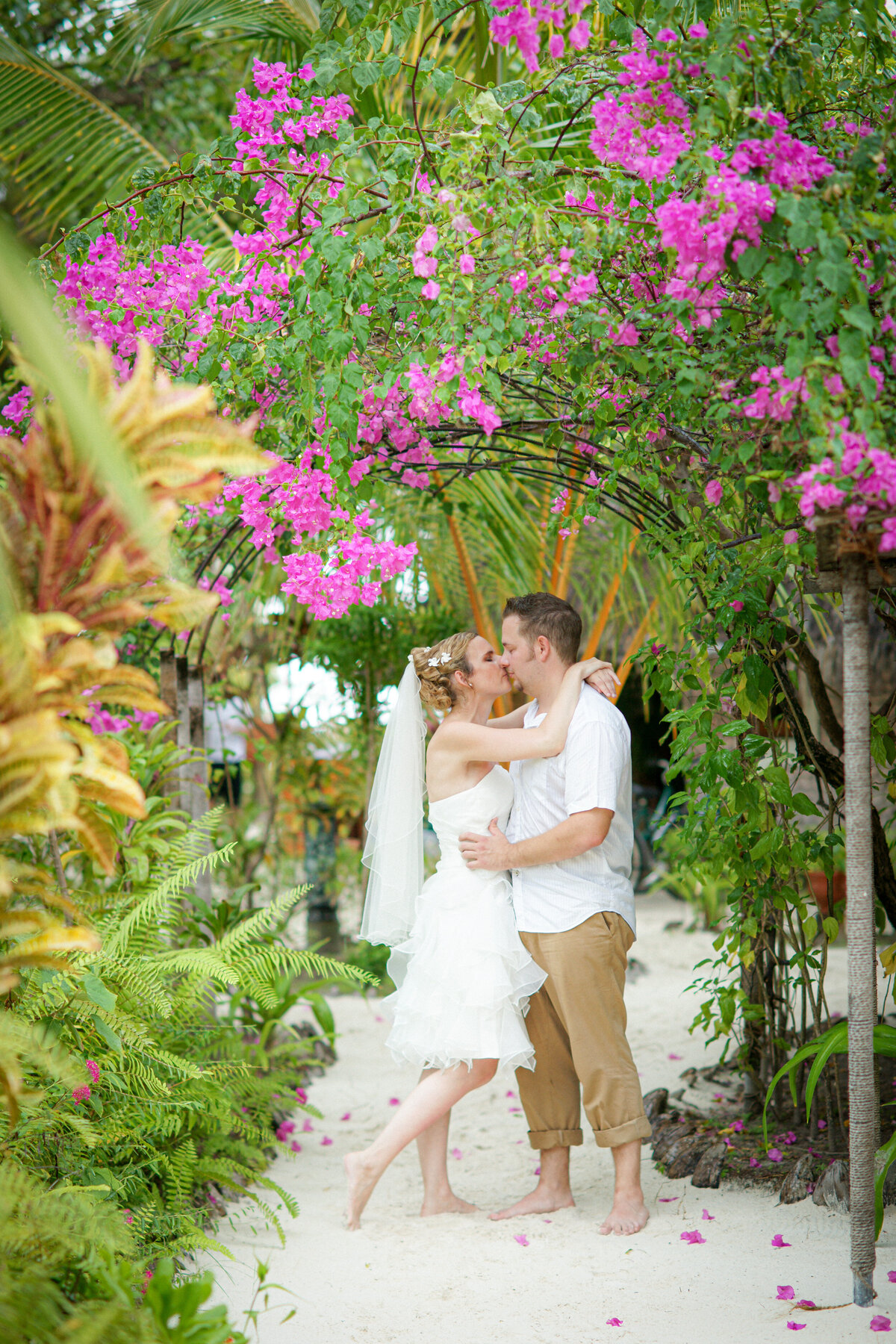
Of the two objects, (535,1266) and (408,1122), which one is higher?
(408,1122)

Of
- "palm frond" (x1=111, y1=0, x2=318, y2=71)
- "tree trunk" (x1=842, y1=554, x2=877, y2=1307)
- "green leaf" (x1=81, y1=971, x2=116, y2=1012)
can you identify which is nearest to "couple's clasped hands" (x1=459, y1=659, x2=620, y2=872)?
"tree trunk" (x1=842, y1=554, x2=877, y2=1307)

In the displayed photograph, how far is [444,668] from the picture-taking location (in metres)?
3.23

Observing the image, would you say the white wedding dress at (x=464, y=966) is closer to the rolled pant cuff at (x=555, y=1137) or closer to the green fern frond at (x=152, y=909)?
the rolled pant cuff at (x=555, y=1137)

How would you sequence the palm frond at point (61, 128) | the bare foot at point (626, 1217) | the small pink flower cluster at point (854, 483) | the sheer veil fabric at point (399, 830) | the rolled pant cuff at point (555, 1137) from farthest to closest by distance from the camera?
the palm frond at point (61, 128) → the sheer veil fabric at point (399, 830) → the rolled pant cuff at point (555, 1137) → the bare foot at point (626, 1217) → the small pink flower cluster at point (854, 483)

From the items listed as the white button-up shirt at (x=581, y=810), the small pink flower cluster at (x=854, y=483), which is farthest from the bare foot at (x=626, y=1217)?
the small pink flower cluster at (x=854, y=483)

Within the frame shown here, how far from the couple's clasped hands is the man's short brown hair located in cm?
9

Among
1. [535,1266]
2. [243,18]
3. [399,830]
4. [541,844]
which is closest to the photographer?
[535,1266]

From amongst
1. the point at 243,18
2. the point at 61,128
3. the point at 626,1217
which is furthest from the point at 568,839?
the point at 61,128

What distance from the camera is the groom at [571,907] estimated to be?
117 inches

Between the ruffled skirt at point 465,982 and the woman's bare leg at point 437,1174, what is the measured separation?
0.65 ft

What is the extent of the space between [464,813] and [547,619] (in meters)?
0.65

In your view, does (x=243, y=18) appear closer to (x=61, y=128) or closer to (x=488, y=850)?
(x=61, y=128)

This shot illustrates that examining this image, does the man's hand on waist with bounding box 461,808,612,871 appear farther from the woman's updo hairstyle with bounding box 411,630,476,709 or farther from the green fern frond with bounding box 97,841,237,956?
the green fern frond with bounding box 97,841,237,956

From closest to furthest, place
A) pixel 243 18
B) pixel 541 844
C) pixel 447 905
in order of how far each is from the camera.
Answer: pixel 541 844
pixel 447 905
pixel 243 18
